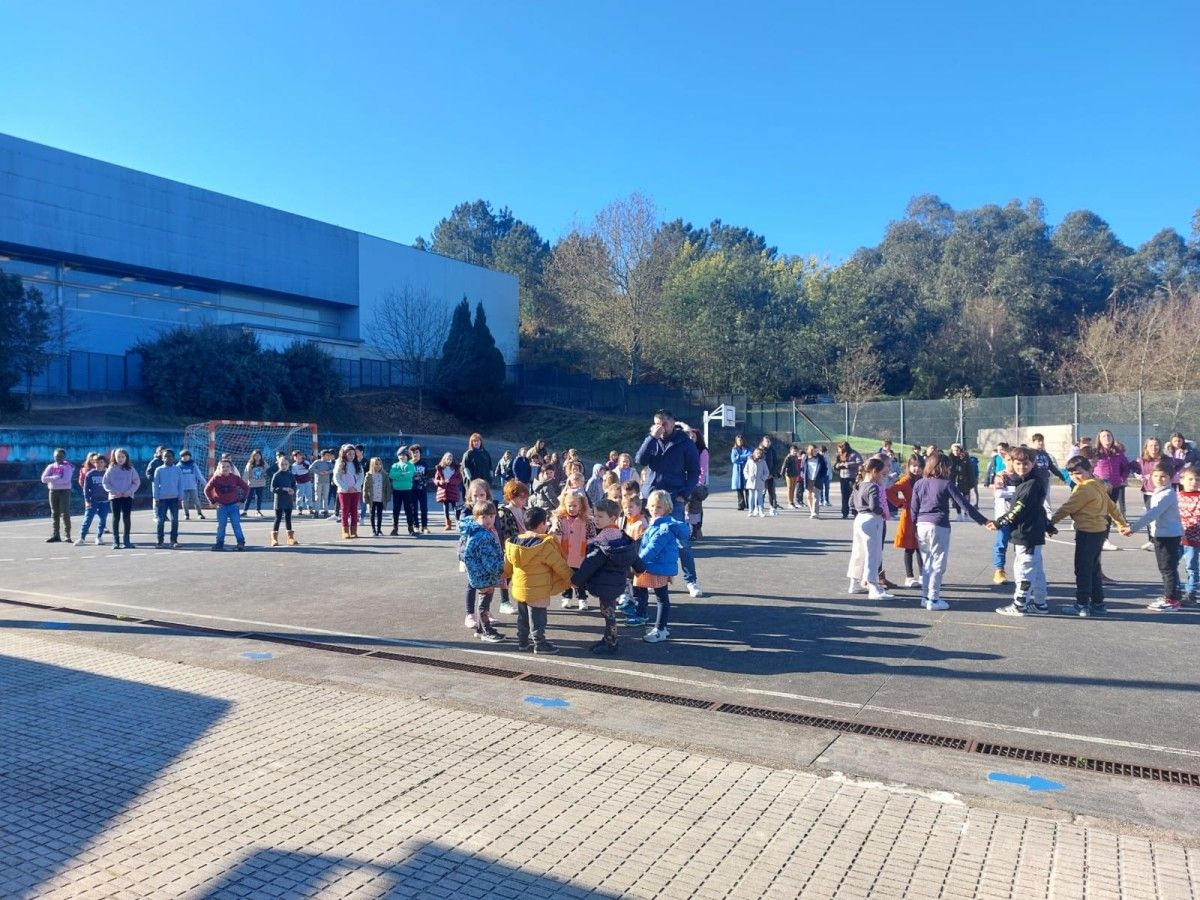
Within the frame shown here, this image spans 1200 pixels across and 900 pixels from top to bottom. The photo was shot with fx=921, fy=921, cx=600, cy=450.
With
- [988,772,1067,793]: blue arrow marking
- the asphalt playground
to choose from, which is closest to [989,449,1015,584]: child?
the asphalt playground

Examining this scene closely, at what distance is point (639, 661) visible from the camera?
759cm

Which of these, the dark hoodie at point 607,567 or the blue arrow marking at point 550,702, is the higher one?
the dark hoodie at point 607,567

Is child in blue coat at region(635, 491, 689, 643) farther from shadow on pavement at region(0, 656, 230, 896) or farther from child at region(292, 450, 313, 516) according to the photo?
Result: child at region(292, 450, 313, 516)

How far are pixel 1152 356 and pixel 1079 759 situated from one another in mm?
42049

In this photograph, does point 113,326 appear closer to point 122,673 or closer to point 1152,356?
point 122,673

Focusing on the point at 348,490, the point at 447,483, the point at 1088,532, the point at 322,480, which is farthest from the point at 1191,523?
the point at 322,480

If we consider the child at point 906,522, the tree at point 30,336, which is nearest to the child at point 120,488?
the child at point 906,522

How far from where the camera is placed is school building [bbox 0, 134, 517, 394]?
37.1 meters

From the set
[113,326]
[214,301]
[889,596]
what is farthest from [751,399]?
[889,596]

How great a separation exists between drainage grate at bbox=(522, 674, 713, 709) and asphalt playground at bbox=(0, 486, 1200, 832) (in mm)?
90

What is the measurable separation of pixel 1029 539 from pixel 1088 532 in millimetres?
624

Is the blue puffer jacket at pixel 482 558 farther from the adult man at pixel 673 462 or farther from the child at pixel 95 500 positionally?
the child at pixel 95 500

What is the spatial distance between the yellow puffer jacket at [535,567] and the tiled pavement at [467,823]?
1709mm

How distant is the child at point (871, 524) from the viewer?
397 inches
